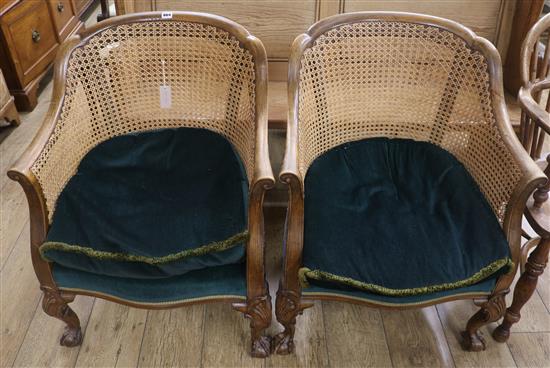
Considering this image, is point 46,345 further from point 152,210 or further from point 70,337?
point 152,210

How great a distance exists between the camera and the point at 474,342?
1.51 m

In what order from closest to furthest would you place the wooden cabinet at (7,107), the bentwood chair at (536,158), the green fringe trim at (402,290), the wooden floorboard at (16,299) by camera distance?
1. the green fringe trim at (402,290)
2. the bentwood chair at (536,158)
3. the wooden floorboard at (16,299)
4. the wooden cabinet at (7,107)

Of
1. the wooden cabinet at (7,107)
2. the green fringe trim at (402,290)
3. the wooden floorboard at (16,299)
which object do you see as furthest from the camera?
the wooden cabinet at (7,107)

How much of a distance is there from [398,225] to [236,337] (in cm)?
64

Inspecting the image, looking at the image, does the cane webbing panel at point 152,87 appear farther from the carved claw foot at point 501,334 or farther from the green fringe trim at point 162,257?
the carved claw foot at point 501,334

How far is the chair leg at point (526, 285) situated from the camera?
1.32m

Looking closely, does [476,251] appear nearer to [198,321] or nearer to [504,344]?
[504,344]

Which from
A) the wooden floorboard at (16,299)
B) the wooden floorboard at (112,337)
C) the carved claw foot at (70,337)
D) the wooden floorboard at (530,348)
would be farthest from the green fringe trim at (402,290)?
the wooden floorboard at (16,299)

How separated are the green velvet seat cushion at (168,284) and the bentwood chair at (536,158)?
0.79 meters

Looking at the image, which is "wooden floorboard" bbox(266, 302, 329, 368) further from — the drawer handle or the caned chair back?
the drawer handle

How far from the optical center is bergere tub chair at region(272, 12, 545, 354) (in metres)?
1.22

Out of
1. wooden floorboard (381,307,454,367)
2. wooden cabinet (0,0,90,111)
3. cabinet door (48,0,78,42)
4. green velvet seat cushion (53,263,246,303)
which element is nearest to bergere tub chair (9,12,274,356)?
green velvet seat cushion (53,263,246,303)

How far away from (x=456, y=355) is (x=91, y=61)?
1432 millimetres

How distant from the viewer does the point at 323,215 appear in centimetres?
132
